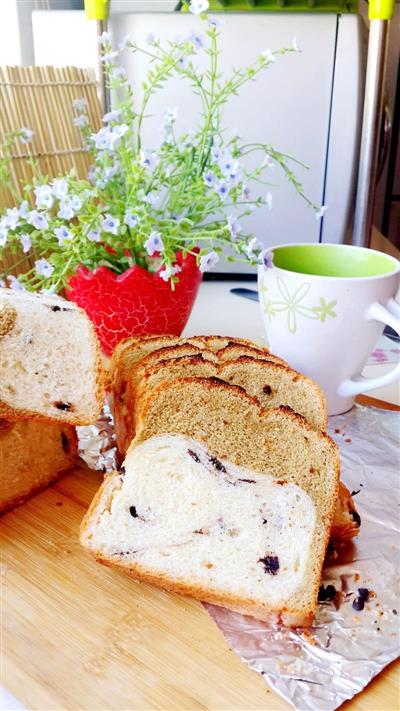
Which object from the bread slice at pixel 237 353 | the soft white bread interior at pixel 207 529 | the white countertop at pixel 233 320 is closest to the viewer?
the soft white bread interior at pixel 207 529

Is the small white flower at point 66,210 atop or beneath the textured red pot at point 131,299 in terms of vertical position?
atop

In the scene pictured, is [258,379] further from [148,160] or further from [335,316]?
[148,160]

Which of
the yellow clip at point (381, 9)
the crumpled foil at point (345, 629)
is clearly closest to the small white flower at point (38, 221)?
the crumpled foil at point (345, 629)

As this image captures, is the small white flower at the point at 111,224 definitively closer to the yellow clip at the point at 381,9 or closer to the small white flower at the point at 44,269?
the small white flower at the point at 44,269

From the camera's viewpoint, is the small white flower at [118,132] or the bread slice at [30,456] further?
the small white flower at [118,132]

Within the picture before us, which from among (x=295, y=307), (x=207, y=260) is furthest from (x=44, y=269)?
(x=295, y=307)

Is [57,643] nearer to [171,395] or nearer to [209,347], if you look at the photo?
[171,395]

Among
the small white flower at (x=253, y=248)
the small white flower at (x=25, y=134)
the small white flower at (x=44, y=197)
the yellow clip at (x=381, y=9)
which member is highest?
the yellow clip at (x=381, y=9)
